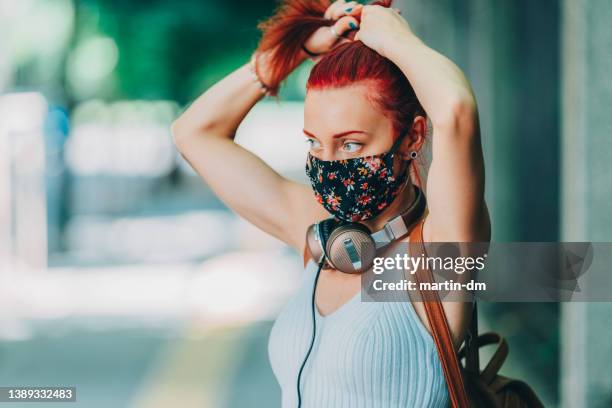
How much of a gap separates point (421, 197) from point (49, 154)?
1091 centimetres

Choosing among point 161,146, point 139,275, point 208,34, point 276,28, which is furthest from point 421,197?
point 161,146

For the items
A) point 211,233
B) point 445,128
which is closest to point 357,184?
point 445,128

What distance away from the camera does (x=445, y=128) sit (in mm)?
1438

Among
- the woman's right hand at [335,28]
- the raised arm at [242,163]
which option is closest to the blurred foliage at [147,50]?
the raised arm at [242,163]

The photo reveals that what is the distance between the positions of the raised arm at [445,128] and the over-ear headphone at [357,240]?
84 millimetres

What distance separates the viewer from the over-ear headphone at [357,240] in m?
1.63

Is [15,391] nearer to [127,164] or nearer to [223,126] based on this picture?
[223,126]

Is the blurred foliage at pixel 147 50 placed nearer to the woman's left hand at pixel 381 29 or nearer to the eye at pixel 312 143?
the eye at pixel 312 143

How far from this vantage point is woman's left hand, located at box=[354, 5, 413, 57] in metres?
1.53

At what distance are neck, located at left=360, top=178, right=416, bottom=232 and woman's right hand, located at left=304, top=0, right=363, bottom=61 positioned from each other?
0.34 meters

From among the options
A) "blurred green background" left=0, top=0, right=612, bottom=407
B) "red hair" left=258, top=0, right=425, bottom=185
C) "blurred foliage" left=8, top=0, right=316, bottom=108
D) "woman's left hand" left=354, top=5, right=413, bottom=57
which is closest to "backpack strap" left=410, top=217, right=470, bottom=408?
"red hair" left=258, top=0, right=425, bottom=185

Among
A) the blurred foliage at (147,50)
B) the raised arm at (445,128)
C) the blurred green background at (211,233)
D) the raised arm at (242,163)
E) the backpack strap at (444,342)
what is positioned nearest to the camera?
the raised arm at (445,128)

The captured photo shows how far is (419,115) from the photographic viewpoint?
1.65m

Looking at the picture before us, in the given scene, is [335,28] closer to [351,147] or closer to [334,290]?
[351,147]
